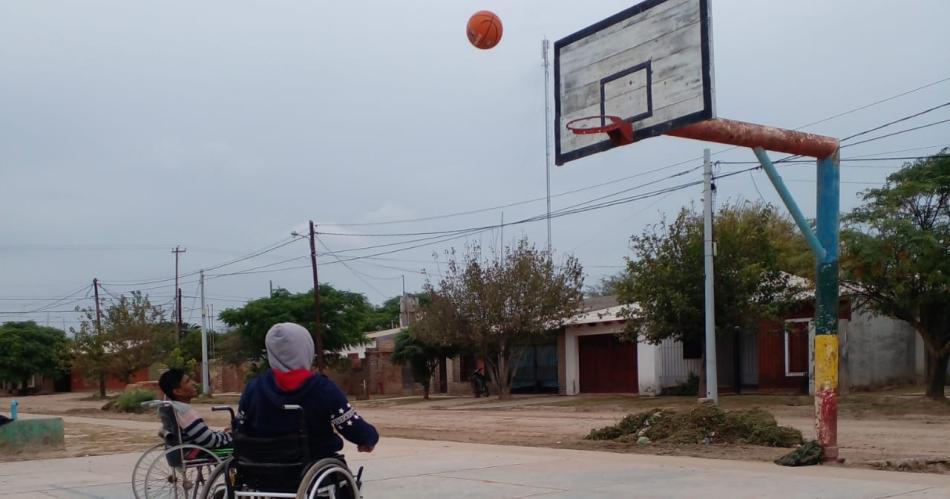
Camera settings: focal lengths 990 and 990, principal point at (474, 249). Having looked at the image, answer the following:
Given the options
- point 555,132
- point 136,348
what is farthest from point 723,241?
point 136,348

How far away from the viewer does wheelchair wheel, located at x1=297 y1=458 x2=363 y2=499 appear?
5.20 m

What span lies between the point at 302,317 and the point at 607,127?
3554cm

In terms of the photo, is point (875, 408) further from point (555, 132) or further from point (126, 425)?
point (126, 425)

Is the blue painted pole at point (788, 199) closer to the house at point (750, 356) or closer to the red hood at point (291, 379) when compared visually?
the red hood at point (291, 379)

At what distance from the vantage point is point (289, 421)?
211 inches

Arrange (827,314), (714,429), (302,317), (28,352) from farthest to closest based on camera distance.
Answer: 1. (28,352)
2. (302,317)
3. (714,429)
4. (827,314)

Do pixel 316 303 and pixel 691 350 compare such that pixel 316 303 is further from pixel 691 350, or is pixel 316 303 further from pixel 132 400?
pixel 691 350

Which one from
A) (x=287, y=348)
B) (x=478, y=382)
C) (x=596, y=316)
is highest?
(x=287, y=348)

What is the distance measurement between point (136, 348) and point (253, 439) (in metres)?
49.2

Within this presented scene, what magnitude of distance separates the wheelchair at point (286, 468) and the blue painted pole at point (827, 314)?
8.37 metres

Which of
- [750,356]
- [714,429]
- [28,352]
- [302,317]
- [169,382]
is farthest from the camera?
[28,352]

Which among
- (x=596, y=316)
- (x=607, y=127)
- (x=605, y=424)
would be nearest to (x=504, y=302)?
(x=596, y=316)

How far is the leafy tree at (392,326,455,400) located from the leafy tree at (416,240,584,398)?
11.0 ft

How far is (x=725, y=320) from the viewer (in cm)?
2980
